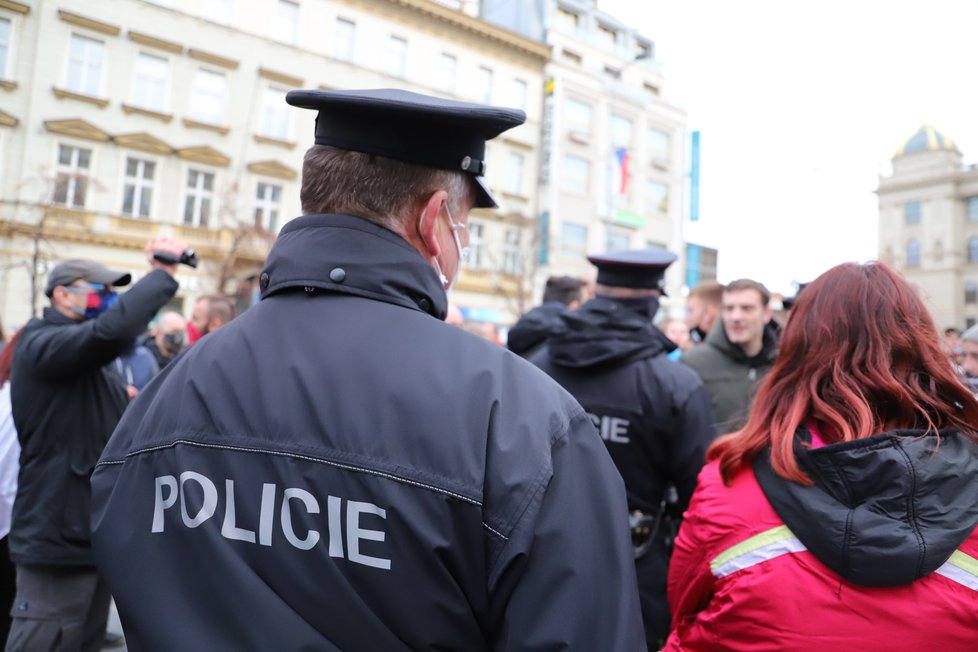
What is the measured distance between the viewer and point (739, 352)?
4305 mm

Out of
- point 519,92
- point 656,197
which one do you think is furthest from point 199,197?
point 656,197

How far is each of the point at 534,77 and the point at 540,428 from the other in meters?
31.0

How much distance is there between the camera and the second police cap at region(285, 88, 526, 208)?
1248 millimetres

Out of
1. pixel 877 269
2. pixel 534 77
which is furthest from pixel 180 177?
pixel 877 269

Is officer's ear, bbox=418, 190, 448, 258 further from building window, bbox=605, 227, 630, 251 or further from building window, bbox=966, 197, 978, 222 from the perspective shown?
building window, bbox=966, 197, 978, 222

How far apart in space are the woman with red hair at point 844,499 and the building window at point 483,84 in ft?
91.4

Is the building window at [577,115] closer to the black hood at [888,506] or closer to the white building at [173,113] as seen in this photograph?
the white building at [173,113]

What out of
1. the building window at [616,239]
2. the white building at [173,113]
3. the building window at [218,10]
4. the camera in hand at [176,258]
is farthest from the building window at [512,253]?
the camera in hand at [176,258]

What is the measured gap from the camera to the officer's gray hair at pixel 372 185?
1.33m

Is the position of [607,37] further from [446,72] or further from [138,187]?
[138,187]

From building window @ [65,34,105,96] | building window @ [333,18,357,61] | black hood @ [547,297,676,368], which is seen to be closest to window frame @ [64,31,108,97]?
building window @ [65,34,105,96]

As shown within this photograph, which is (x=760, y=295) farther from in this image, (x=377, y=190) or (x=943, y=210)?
(x=943, y=210)

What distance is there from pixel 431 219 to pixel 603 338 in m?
1.91

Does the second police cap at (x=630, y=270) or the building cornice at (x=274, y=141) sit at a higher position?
the building cornice at (x=274, y=141)
